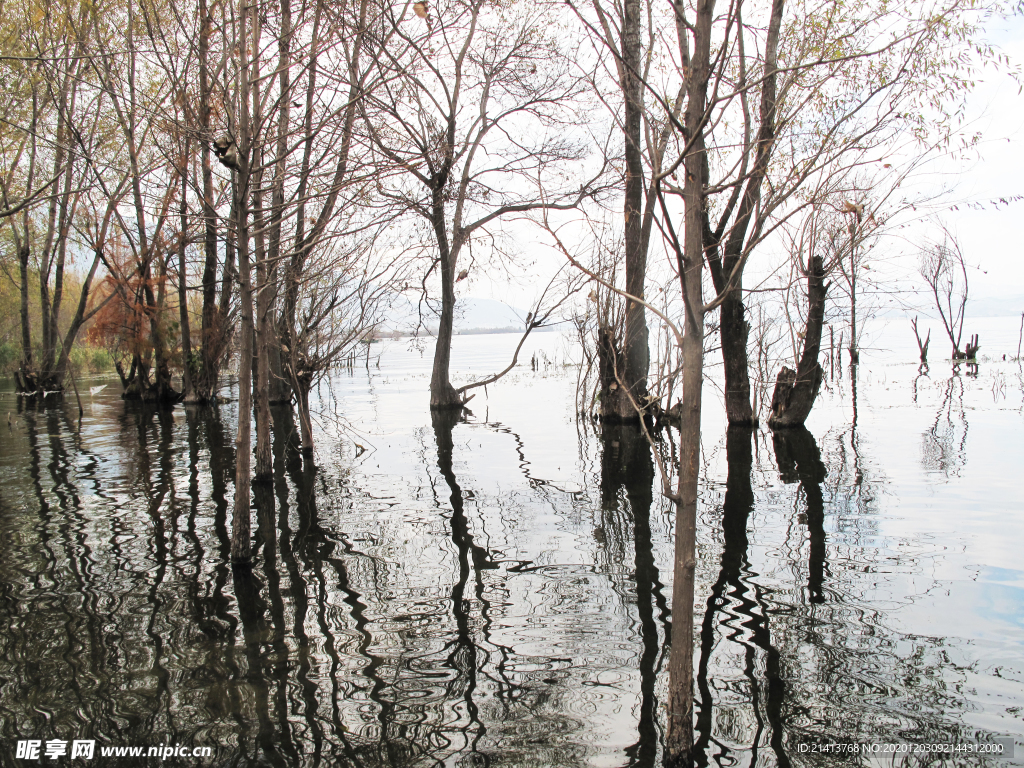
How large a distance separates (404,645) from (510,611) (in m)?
0.94

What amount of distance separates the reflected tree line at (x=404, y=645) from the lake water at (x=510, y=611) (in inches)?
0.8

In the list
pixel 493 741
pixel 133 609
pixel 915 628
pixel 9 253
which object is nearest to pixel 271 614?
pixel 133 609

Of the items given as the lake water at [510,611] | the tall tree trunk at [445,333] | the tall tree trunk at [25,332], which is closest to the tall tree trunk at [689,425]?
the lake water at [510,611]

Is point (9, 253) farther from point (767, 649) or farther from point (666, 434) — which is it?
point (767, 649)

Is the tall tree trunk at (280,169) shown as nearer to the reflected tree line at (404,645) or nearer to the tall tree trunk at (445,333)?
the reflected tree line at (404,645)

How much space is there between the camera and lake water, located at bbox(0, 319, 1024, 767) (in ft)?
12.2

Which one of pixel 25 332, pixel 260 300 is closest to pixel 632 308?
pixel 260 300

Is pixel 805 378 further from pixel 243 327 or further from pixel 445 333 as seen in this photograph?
pixel 243 327

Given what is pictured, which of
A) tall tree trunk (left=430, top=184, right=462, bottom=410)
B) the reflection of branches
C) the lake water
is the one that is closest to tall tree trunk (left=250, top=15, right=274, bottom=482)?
the lake water

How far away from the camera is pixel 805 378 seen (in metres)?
14.3

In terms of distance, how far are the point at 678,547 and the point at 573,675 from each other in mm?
1546

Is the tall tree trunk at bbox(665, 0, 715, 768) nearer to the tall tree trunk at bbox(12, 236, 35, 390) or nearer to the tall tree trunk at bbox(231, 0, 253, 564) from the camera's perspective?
the tall tree trunk at bbox(231, 0, 253, 564)

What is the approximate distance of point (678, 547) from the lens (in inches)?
127

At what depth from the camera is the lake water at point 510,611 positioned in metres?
3.71
